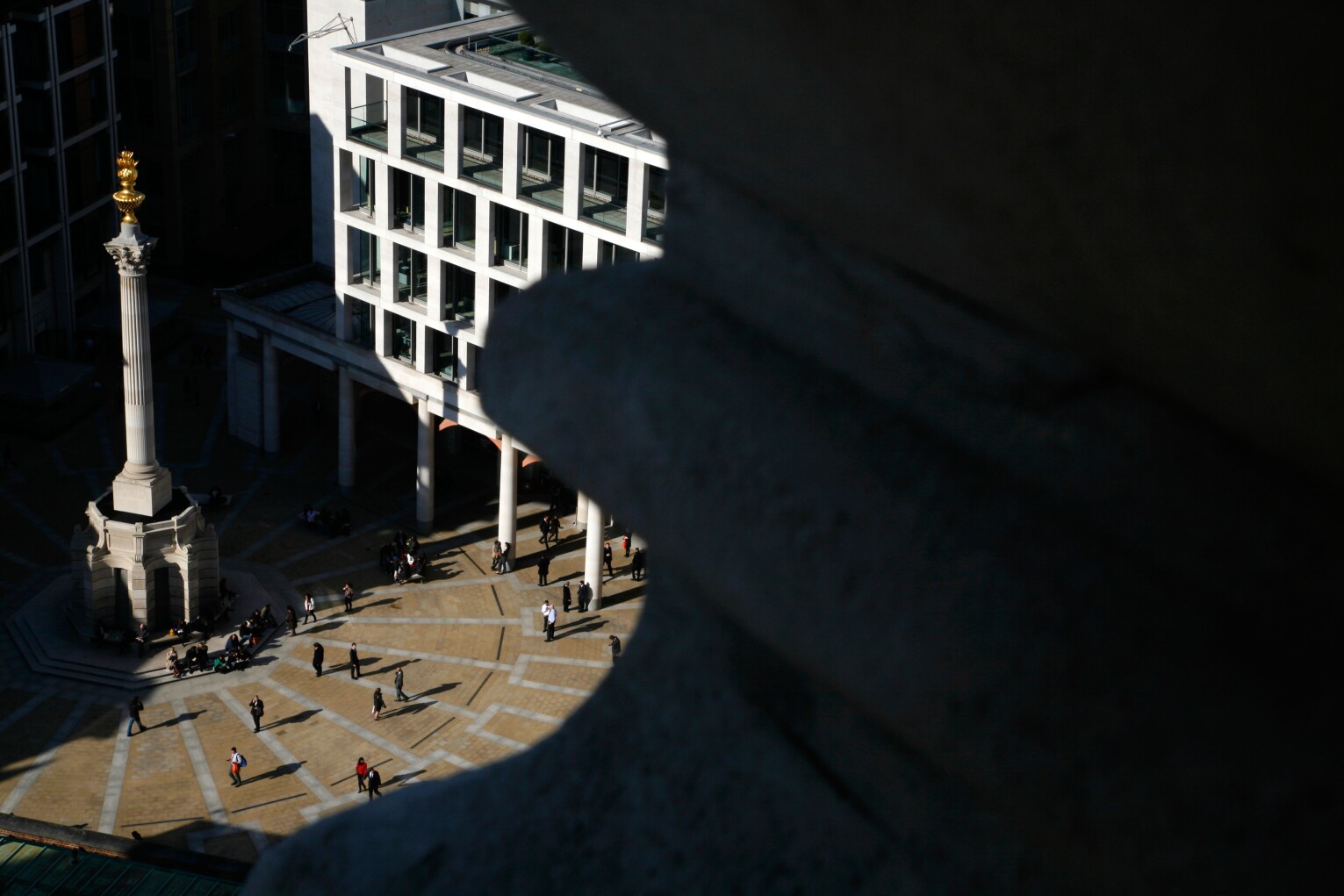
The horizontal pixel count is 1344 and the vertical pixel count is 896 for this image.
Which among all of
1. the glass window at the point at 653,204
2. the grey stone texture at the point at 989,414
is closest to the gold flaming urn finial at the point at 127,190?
the glass window at the point at 653,204

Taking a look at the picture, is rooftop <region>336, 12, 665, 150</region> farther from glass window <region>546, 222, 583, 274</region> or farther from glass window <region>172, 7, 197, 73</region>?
glass window <region>172, 7, 197, 73</region>

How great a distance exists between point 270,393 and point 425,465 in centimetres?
858

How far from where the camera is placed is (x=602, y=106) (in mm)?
53812

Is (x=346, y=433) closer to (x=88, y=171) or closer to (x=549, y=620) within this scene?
(x=549, y=620)

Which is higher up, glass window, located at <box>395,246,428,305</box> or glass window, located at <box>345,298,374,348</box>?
glass window, located at <box>395,246,428,305</box>

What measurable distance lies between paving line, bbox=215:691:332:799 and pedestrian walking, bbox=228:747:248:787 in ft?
3.73

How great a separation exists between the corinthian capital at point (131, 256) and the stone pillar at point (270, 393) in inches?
429

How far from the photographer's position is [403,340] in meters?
61.5

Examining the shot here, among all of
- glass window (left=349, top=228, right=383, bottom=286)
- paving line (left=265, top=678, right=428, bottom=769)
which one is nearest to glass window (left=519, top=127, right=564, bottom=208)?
glass window (left=349, top=228, right=383, bottom=286)

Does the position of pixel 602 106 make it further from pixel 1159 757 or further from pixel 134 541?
pixel 1159 757

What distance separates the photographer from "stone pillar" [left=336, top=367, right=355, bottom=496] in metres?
63.0

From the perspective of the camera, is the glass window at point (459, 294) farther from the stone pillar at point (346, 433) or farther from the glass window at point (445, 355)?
the stone pillar at point (346, 433)

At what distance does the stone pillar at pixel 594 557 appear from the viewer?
5647cm

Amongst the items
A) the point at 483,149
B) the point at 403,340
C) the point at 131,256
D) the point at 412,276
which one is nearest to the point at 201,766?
the point at 131,256
